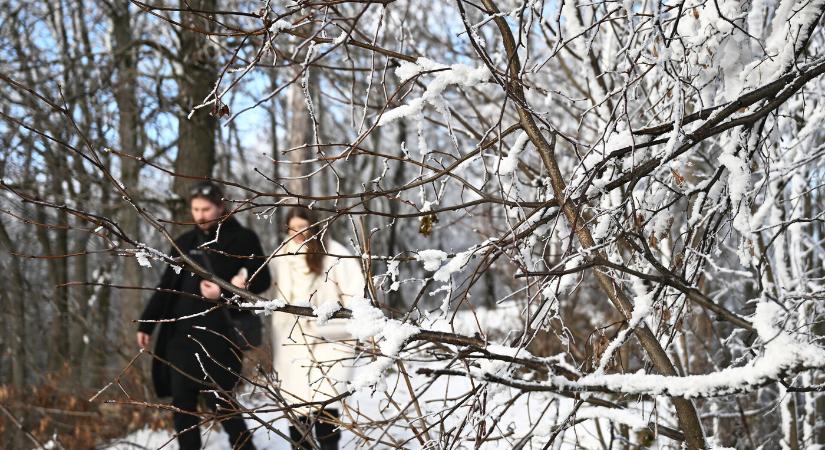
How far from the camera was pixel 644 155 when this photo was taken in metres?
1.93

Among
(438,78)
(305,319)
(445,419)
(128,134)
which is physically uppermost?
(128,134)

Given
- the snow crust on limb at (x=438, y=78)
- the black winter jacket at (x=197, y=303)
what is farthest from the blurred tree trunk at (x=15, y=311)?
the snow crust on limb at (x=438, y=78)

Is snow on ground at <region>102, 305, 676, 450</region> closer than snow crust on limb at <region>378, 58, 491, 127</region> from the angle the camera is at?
Result: Yes

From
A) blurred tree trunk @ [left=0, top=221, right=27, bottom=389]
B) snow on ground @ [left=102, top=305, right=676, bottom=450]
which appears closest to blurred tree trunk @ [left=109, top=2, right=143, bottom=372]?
blurred tree trunk @ [left=0, top=221, right=27, bottom=389]

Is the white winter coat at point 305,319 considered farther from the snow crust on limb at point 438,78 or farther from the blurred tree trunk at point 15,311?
the blurred tree trunk at point 15,311

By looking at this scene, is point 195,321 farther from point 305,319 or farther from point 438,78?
point 438,78

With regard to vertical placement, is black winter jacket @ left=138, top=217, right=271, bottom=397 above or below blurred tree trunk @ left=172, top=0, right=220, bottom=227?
below

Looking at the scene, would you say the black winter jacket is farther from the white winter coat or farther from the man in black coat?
the white winter coat

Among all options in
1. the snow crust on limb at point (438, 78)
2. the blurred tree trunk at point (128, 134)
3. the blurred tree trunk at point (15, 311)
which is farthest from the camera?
the blurred tree trunk at point (128, 134)

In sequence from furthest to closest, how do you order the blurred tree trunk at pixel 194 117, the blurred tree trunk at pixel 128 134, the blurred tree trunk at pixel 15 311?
the blurred tree trunk at pixel 128 134, the blurred tree trunk at pixel 194 117, the blurred tree trunk at pixel 15 311

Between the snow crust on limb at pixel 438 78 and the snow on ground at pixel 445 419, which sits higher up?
the snow crust on limb at pixel 438 78

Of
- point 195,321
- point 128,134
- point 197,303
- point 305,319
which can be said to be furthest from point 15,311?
point 128,134

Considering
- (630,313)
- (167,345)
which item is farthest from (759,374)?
(167,345)

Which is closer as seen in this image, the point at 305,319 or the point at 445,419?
the point at 445,419
